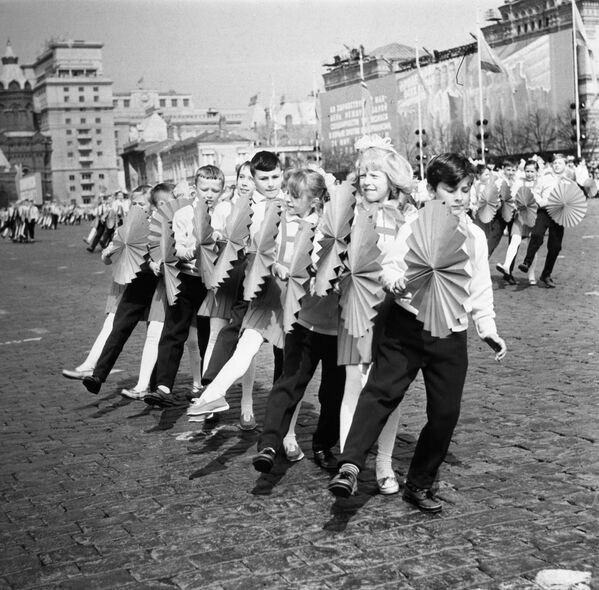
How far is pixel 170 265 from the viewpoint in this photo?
Answer: 7.20 metres

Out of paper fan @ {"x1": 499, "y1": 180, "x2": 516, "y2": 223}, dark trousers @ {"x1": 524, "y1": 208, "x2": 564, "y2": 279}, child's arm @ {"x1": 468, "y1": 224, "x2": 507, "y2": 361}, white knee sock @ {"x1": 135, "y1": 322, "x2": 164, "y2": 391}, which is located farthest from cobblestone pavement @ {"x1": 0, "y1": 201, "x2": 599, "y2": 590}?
paper fan @ {"x1": 499, "y1": 180, "x2": 516, "y2": 223}

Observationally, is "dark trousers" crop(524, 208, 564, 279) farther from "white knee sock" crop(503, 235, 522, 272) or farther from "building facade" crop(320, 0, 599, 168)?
"building facade" crop(320, 0, 599, 168)

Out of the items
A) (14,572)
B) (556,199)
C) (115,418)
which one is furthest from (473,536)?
(556,199)

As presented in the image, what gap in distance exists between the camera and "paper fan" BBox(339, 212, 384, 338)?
5012mm

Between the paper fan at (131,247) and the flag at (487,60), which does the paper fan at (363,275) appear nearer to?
the paper fan at (131,247)

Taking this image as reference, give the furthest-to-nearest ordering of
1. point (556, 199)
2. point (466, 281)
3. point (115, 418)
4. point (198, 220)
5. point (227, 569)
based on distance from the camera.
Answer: point (556, 199)
point (115, 418)
point (198, 220)
point (466, 281)
point (227, 569)

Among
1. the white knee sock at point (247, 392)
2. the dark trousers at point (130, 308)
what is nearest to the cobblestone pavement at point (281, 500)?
the white knee sock at point (247, 392)

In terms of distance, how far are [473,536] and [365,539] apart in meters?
0.44

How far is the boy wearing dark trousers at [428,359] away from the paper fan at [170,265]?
2.41 m

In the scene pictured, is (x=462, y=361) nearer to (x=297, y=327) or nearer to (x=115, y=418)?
(x=297, y=327)

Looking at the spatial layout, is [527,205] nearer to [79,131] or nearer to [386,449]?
[386,449]

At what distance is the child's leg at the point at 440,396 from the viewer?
491cm

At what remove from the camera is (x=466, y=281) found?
4809 mm

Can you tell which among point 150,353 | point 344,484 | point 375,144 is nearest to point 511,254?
point 150,353
